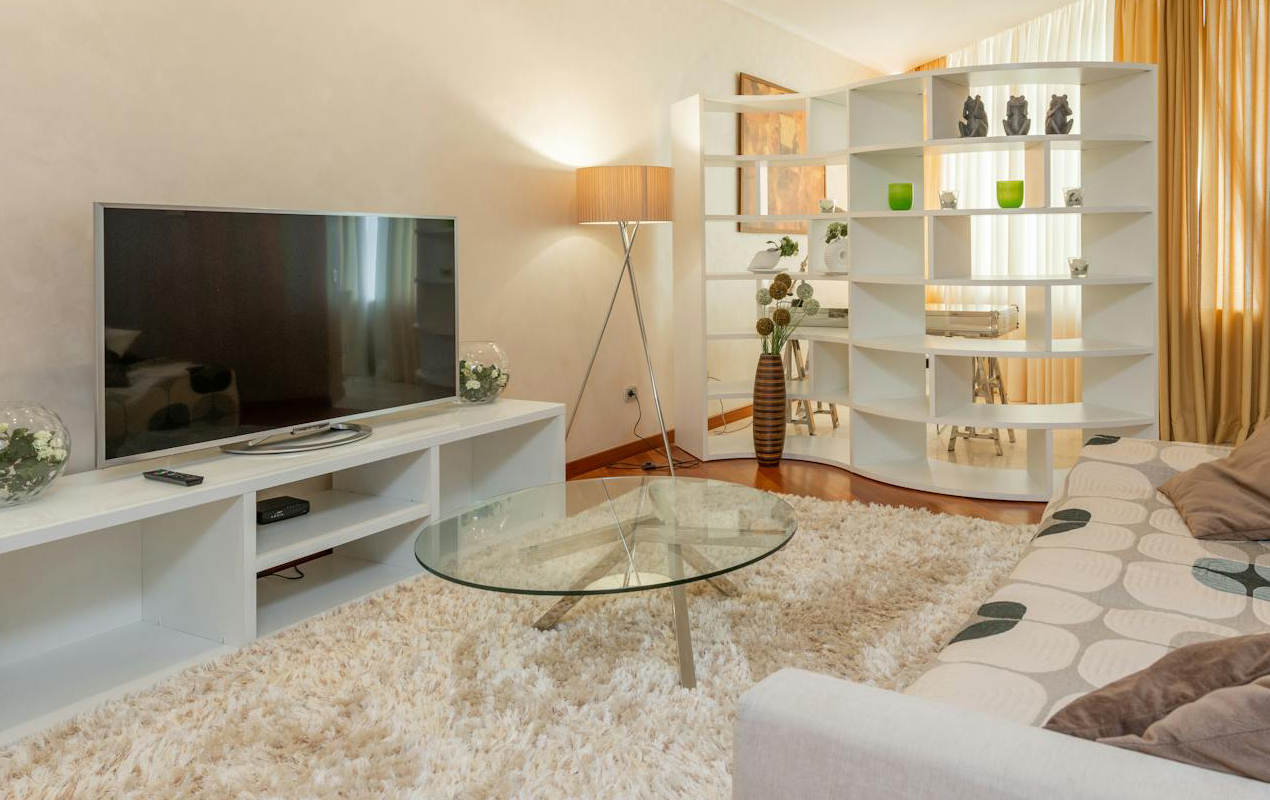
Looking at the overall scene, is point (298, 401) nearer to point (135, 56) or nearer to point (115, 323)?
point (115, 323)

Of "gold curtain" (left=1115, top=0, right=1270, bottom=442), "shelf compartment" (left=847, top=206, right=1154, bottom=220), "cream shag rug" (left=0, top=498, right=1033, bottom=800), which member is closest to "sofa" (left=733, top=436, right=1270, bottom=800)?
"cream shag rug" (left=0, top=498, right=1033, bottom=800)

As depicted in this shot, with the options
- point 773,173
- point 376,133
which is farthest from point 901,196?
point 376,133

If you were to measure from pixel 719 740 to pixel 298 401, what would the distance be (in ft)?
5.87

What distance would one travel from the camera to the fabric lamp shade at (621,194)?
4.53 m

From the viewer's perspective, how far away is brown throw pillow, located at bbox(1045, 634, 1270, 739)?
104cm

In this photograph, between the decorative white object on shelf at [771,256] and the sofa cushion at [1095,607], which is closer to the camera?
the sofa cushion at [1095,607]

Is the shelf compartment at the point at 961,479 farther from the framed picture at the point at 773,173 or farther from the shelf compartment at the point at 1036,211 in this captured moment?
the framed picture at the point at 773,173

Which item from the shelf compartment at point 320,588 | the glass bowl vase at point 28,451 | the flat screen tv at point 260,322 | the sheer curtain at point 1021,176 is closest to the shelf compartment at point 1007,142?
the sheer curtain at point 1021,176

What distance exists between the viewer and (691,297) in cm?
524

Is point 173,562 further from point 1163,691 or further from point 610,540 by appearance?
point 1163,691

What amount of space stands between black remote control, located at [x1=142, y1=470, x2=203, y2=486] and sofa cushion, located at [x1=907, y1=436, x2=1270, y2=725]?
1933 millimetres

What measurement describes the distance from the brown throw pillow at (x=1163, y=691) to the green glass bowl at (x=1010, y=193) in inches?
141

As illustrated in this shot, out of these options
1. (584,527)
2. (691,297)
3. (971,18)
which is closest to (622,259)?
(691,297)

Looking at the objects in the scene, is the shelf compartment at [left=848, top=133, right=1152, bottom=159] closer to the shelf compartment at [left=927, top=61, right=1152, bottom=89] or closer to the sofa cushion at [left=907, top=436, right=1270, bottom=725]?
the shelf compartment at [left=927, top=61, right=1152, bottom=89]
